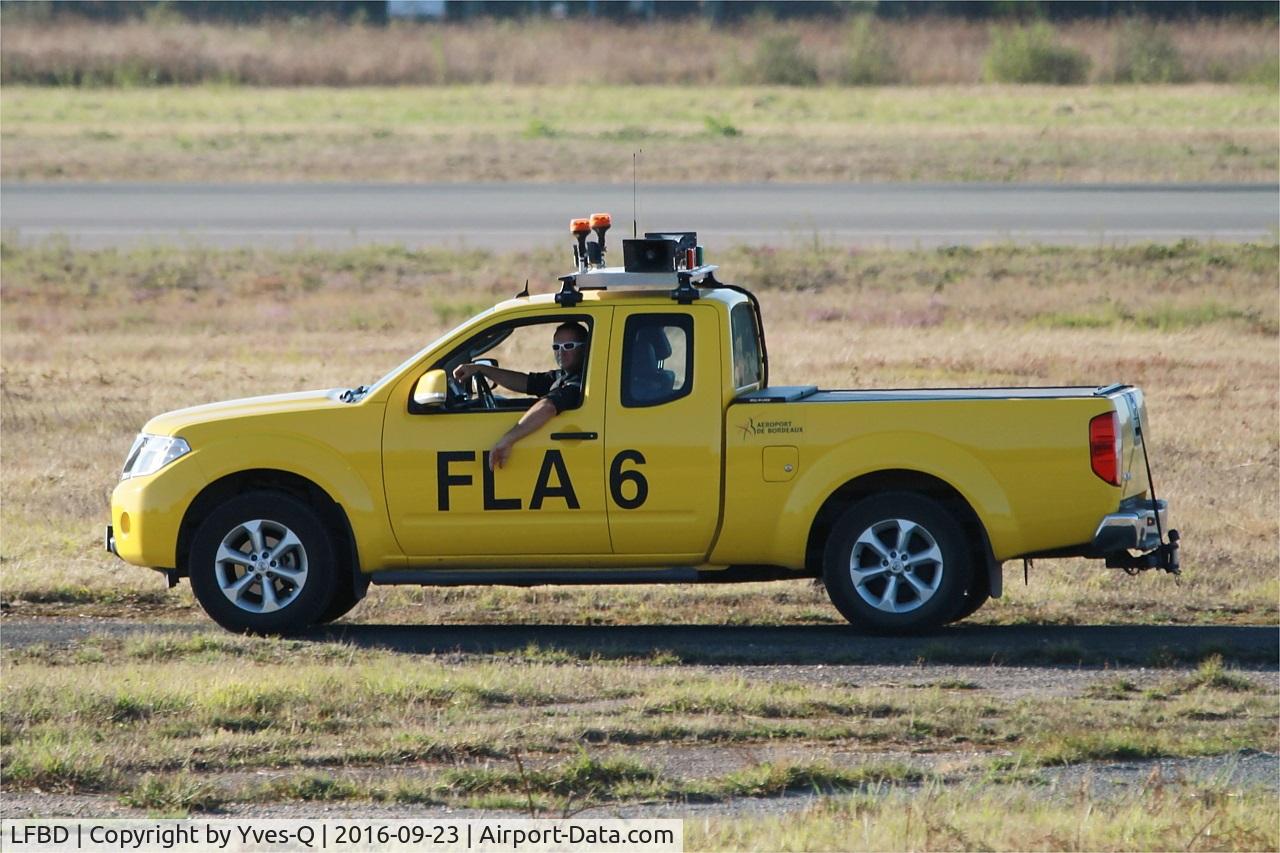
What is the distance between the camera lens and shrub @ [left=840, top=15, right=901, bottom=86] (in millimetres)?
52688

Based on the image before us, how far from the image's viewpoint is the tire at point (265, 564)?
30.6 feet

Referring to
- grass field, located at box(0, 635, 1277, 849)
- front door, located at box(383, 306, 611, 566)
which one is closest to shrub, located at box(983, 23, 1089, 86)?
front door, located at box(383, 306, 611, 566)

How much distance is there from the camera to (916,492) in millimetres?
9188

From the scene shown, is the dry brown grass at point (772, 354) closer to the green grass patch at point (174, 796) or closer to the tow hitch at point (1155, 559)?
the tow hitch at point (1155, 559)

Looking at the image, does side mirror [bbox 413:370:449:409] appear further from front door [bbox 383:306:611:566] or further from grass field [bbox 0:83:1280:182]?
grass field [bbox 0:83:1280:182]

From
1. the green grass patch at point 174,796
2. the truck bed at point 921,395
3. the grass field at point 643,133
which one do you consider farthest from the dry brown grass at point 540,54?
the green grass patch at point 174,796

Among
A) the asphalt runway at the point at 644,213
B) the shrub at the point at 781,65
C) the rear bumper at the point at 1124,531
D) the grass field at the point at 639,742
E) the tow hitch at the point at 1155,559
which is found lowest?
A: the grass field at the point at 639,742

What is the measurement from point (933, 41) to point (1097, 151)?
18817mm

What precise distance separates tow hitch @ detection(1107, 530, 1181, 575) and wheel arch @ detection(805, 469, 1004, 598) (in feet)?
1.90

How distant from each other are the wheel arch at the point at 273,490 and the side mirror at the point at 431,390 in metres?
0.69

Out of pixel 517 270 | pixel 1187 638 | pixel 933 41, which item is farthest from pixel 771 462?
pixel 933 41

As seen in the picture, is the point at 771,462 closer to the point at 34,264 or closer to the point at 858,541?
the point at 858,541

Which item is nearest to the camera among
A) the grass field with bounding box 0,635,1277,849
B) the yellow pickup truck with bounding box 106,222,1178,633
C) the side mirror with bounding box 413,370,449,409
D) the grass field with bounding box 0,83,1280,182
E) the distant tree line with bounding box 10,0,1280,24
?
the grass field with bounding box 0,635,1277,849

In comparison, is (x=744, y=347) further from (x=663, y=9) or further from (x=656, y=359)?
(x=663, y=9)
